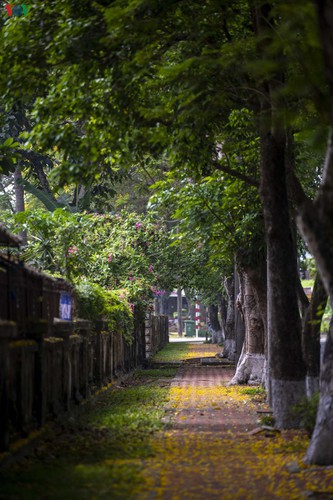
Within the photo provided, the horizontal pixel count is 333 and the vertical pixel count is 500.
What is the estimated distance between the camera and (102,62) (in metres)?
13.6

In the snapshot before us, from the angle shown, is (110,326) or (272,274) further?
(110,326)

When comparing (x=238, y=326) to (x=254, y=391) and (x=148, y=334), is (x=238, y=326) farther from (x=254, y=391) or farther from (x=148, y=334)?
(x=148, y=334)

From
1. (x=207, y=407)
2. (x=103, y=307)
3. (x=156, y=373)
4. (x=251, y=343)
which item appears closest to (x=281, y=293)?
(x=207, y=407)

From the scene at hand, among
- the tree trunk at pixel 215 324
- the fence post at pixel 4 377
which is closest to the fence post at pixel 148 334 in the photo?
the tree trunk at pixel 215 324

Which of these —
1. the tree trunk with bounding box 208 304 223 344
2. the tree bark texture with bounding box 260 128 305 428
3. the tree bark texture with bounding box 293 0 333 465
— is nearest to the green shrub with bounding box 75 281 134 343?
the tree bark texture with bounding box 260 128 305 428

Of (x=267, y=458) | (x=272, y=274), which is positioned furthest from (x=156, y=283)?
(x=267, y=458)

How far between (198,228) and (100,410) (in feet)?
20.7

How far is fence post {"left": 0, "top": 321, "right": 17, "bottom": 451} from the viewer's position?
9930mm

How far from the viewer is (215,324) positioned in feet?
182

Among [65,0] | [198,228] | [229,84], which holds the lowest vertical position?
[198,228]

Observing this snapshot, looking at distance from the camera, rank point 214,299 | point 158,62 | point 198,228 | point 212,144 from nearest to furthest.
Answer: point 158,62
point 212,144
point 198,228
point 214,299

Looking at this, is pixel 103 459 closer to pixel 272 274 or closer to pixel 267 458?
pixel 267 458

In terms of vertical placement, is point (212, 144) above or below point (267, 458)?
above

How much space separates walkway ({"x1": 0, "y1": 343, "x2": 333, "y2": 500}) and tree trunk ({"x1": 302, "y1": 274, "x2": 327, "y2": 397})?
123 cm
